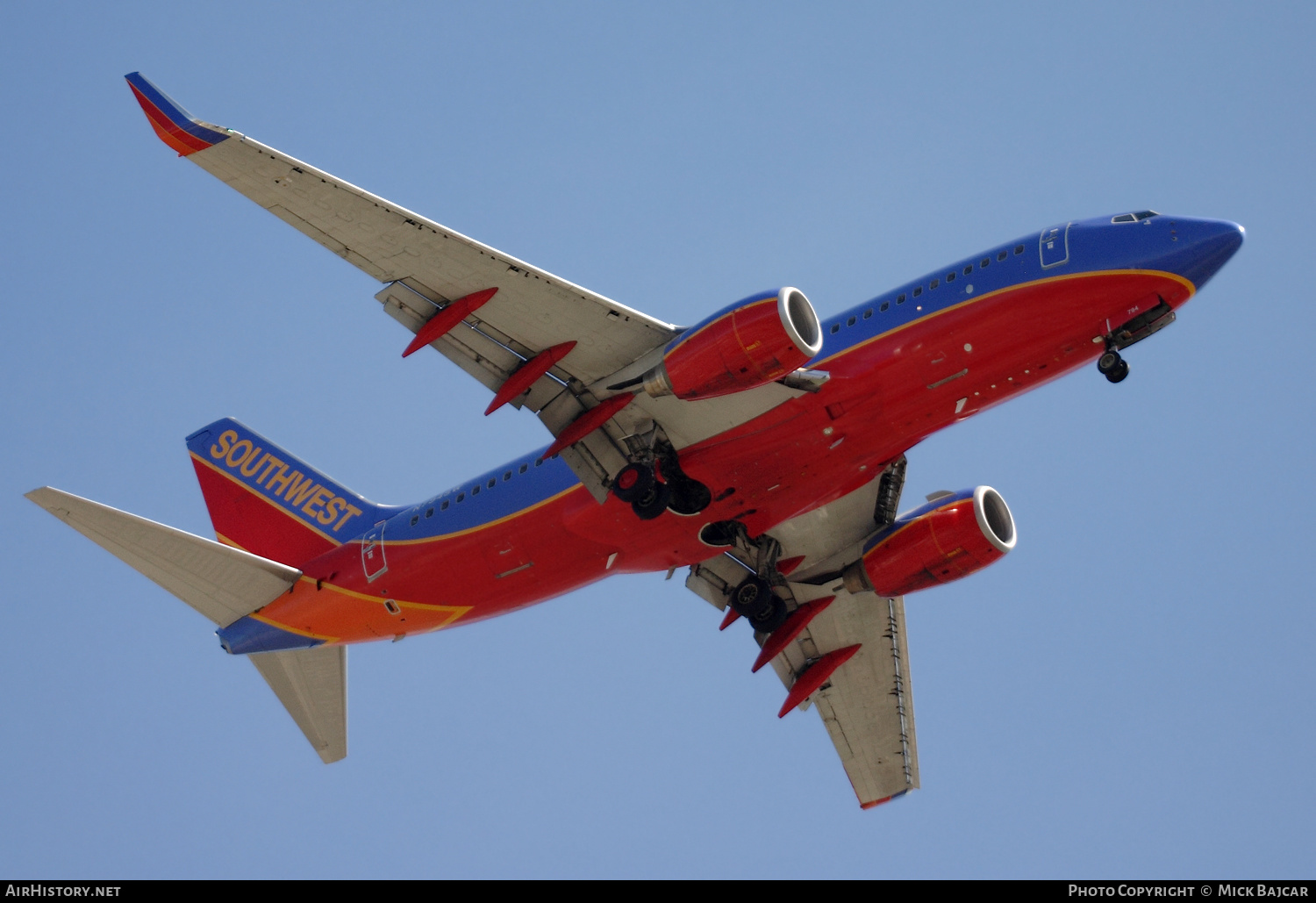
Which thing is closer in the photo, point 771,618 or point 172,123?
point 172,123

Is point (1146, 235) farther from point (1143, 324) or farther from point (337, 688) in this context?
point (337, 688)

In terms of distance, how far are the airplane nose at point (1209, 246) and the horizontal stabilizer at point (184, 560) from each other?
819 inches

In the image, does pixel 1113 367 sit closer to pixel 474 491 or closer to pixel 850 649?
pixel 850 649

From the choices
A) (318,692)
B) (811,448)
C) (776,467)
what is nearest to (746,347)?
(811,448)

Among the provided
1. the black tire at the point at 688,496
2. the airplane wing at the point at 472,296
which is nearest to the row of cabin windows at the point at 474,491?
the airplane wing at the point at 472,296

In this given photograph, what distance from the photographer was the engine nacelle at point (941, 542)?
2972 cm

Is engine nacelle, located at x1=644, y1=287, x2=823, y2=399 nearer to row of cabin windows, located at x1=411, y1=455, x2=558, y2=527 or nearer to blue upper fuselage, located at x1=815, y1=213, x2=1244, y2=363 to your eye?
blue upper fuselage, located at x1=815, y1=213, x2=1244, y2=363

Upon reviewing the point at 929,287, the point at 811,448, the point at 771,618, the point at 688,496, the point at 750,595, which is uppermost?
the point at 929,287

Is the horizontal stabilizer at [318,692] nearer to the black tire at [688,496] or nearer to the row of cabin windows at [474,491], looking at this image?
the row of cabin windows at [474,491]

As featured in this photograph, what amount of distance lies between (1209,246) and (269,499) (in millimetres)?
22707

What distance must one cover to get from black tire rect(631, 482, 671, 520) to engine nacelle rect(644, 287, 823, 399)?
2678 millimetres

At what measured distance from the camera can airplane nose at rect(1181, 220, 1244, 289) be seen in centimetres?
2464

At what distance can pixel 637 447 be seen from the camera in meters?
27.6

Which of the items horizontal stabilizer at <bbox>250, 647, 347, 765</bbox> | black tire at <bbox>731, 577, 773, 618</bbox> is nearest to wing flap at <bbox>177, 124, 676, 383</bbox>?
black tire at <bbox>731, 577, 773, 618</bbox>
